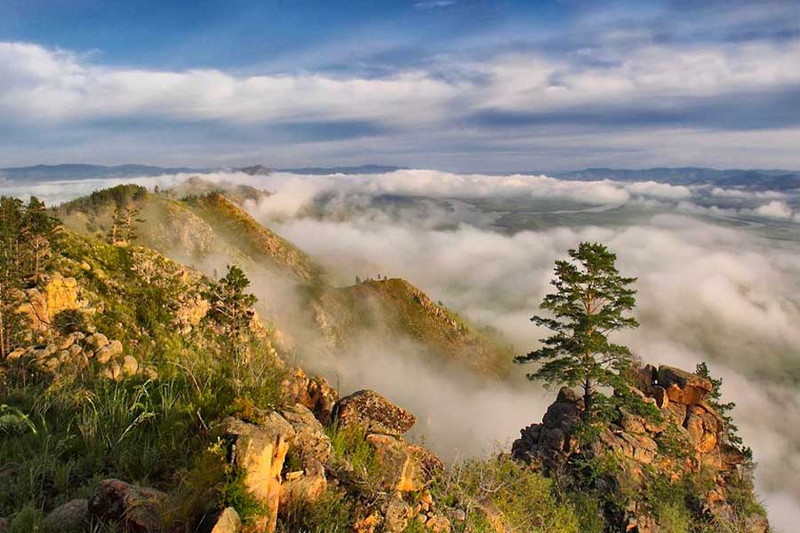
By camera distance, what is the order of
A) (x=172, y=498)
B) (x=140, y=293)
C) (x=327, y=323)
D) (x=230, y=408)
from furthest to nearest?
1. (x=327, y=323)
2. (x=140, y=293)
3. (x=230, y=408)
4. (x=172, y=498)

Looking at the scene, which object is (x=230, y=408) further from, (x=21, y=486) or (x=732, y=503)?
(x=732, y=503)

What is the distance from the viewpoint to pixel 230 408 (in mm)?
6035

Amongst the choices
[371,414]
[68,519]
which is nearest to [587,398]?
[371,414]

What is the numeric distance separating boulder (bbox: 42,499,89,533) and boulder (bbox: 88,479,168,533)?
0.38ft

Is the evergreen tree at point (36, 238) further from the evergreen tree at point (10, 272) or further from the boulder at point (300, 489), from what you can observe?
the boulder at point (300, 489)

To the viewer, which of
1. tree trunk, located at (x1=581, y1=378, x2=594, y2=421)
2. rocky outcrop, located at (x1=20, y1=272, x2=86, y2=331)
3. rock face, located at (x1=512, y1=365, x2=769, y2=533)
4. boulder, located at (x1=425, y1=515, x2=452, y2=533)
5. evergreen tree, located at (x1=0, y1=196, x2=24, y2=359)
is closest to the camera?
boulder, located at (x1=425, y1=515, x2=452, y2=533)

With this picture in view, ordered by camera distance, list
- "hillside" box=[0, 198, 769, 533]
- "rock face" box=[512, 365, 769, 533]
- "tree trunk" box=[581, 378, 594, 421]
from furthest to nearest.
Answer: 1. "tree trunk" box=[581, 378, 594, 421]
2. "rock face" box=[512, 365, 769, 533]
3. "hillside" box=[0, 198, 769, 533]

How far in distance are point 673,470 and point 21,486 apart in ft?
118

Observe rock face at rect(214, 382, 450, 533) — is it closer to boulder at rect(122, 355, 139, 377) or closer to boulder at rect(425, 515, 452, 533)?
boulder at rect(425, 515, 452, 533)

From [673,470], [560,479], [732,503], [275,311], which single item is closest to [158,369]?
[560,479]

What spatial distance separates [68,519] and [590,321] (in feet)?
105

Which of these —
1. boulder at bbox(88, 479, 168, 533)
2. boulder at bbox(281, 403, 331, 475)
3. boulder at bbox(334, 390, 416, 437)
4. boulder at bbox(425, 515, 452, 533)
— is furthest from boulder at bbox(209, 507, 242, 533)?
boulder at bbox(334, 390, 416, 437)

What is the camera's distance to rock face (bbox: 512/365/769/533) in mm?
30188

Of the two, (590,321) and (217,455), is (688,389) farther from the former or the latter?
(217,455)
